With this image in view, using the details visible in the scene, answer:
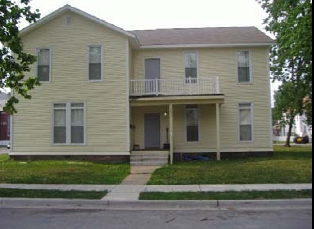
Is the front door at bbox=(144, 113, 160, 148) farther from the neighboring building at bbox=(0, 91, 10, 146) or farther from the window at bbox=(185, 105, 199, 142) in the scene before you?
the neighboring building at bbox=(0, 91, 10, 146)

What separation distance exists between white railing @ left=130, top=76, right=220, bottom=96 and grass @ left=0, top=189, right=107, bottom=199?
32.1ft

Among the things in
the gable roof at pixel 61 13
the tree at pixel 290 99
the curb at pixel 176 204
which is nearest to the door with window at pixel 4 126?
the gable roof at pixel 61 13

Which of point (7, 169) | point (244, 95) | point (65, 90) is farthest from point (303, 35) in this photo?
point (7, 169)

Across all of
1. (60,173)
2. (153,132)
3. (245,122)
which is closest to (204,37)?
(245,122)

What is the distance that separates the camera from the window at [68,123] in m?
19.1

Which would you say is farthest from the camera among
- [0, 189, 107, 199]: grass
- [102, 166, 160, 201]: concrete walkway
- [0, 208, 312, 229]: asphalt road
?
[0, 189, 107, 199]: grass

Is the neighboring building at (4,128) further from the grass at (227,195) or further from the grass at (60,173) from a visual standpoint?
the grass at (227,195)

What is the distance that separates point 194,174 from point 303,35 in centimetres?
774

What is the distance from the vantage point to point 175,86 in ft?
66.5

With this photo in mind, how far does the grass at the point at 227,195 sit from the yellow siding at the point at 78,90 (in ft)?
29.8

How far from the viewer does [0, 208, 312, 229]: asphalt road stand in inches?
275

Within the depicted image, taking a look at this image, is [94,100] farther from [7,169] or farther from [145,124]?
[7,169]

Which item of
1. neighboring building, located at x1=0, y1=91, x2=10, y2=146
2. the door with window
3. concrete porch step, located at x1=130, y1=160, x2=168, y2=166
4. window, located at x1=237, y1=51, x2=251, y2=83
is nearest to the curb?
concrete porch step, located at x1=130, y1=160, x2=168, y2=166

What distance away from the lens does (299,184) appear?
11.1 m
